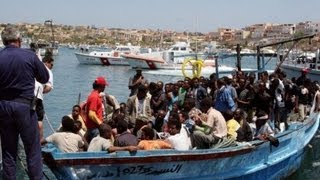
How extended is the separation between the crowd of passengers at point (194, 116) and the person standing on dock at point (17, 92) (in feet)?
6.63

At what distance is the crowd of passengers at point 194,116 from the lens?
29.3ft

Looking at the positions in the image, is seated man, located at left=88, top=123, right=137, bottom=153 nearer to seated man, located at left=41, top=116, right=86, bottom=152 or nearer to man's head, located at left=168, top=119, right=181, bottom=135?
seated man, located at left=41, top=116, right=86, bottom=152

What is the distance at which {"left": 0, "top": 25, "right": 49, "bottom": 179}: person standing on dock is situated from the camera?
632 cm

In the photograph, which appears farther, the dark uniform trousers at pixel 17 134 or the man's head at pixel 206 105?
the man's head at pixel 206 105

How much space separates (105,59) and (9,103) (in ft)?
226

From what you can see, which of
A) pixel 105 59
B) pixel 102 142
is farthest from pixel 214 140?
→ pixel 105 59

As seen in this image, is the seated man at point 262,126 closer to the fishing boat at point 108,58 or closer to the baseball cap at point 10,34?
the baseball cap at point 10,34

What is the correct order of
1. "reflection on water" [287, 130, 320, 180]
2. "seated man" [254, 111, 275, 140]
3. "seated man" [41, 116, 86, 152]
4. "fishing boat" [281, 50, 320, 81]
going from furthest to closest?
"fishing boat" [281, 50, 320, 81] < "reflection on water" [287, 130, 320, 180] < "seated man" [254, 111, 275, 140] < "seated man" [41, 116, 86, 152]

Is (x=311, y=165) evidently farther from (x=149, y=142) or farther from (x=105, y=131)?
(x=105, y=131)

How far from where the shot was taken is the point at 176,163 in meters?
9.21

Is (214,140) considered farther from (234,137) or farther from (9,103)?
(9,103)

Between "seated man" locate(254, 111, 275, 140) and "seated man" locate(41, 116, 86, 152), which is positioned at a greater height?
"seated man" locate(41, 116, 86, 152)

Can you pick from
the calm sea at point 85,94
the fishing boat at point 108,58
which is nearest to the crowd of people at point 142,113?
the calm sea at point 85,94

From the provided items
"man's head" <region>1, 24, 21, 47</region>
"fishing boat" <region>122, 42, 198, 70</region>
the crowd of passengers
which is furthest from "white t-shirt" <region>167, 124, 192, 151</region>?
"fishing boat" <region>122, 42, 198, 70</region>
